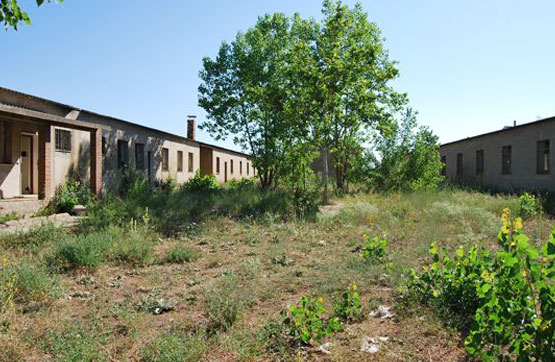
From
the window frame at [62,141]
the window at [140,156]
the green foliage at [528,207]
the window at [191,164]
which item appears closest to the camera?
the green foliage at [528,207]

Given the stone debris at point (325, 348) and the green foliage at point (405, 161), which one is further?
the green foliage at point (405, 161)

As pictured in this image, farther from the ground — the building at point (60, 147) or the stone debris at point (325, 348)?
the building at point (60, 147)

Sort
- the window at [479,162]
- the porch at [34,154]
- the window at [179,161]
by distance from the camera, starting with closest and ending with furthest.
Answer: the porch at [34,154] < the window at [479,162] < the window at [179,161]

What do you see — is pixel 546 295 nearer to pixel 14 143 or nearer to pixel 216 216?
pixel 216 216

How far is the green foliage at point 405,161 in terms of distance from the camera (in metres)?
17.9

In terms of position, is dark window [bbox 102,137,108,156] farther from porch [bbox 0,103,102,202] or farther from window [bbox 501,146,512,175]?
window [bbox 501,146,512,175]

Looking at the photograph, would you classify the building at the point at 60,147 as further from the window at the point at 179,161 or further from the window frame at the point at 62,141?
the window at the point at 179,161

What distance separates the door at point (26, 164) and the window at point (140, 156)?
5.05 metres

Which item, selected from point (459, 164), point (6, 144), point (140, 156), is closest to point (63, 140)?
point (6, 144)

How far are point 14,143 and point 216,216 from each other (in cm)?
814

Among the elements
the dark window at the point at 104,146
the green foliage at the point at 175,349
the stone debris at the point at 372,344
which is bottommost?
the green foliage at the point at 175,349

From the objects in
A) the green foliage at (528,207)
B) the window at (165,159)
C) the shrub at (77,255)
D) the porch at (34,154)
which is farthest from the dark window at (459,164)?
the shrub at (77,255)

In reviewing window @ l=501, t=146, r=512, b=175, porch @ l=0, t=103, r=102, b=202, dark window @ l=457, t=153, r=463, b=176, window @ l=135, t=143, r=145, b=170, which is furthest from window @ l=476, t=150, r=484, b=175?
porch @ l=0, t=103, r=102, b=202

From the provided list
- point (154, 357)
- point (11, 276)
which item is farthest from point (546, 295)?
point (11, 276)
